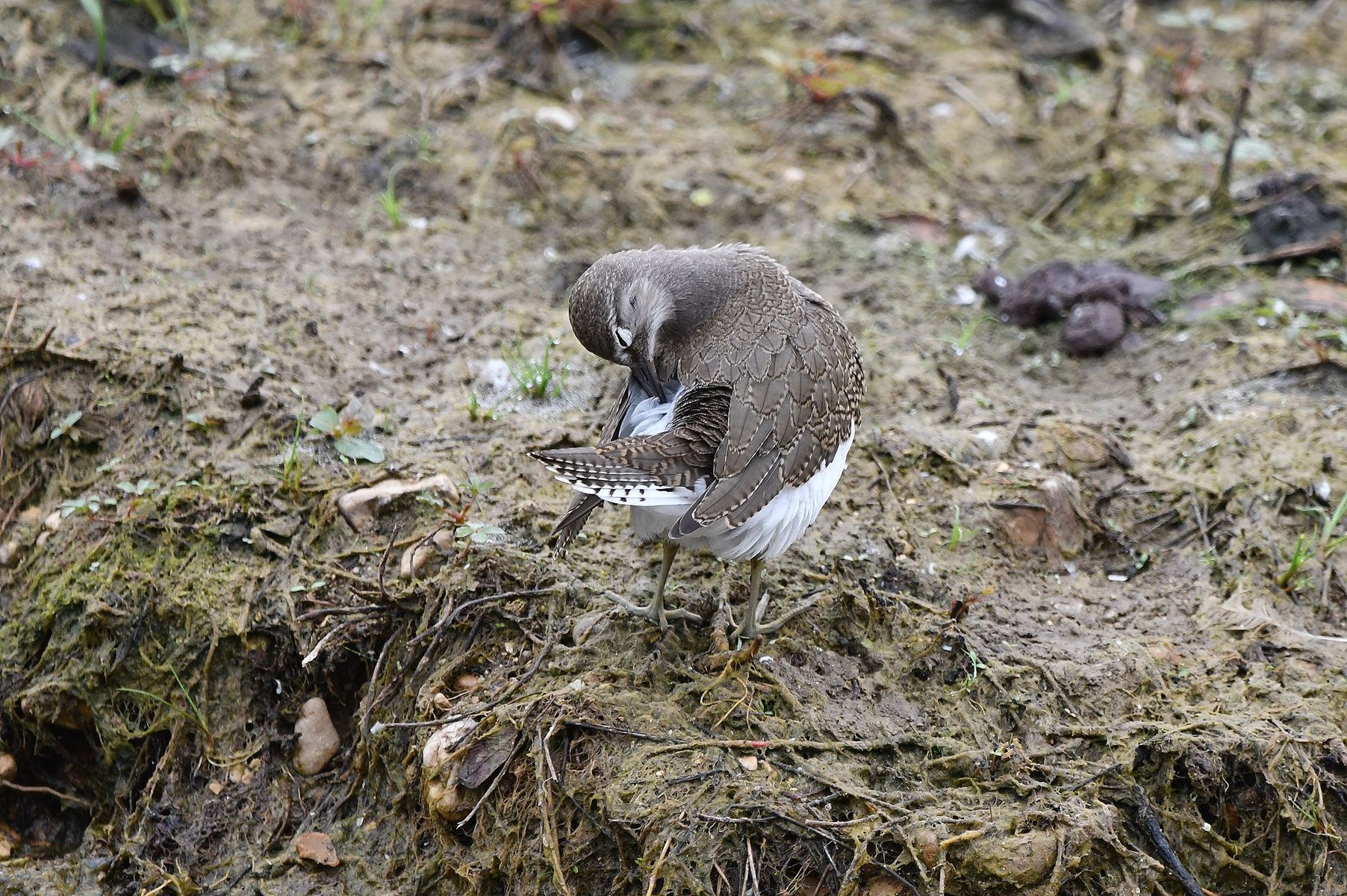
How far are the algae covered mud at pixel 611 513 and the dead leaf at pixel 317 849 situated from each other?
0.05ft

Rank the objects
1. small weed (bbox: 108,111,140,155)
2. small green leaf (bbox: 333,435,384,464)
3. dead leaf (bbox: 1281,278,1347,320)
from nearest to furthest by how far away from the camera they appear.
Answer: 1. small green leaf (bbox: 333,435,384,464)
2. dead leaf (bbox: 1281,278,1347,320)
3. small weed (bbox: 108,111,140,155)

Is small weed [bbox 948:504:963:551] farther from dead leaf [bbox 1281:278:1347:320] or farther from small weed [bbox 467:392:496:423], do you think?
dead leaf [bbox 1281:278:1347:320]

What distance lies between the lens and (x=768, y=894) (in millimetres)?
3881

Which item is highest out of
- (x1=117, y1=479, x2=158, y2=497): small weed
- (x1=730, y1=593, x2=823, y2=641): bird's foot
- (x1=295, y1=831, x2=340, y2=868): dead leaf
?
(x1=117, y1=479, x2=158, y2=497): small weed

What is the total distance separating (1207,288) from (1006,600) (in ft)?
8.78

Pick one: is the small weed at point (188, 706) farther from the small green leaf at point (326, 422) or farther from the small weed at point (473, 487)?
the small weed at point (473, 487)

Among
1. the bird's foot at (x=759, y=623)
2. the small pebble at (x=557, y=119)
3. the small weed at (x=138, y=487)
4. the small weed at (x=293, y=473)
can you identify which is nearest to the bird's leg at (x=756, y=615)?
the bird's foot at (x=759, y=623)

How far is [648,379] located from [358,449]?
1411 mm

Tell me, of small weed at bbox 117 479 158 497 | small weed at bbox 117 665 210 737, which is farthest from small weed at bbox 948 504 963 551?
small weed at bbox 117 479 158 497

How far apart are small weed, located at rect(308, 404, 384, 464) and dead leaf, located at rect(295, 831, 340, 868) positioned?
5.11 ft

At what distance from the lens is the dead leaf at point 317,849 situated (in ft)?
14.6

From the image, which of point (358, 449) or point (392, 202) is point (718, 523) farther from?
point (392, 202)

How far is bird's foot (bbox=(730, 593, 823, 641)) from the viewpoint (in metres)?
4.54

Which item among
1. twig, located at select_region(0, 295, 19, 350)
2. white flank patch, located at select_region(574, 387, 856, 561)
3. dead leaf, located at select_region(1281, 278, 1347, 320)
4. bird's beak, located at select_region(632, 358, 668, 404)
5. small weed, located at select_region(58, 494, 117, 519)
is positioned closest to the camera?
white flank patch, located at select_region(574, 387, 856, 561)
